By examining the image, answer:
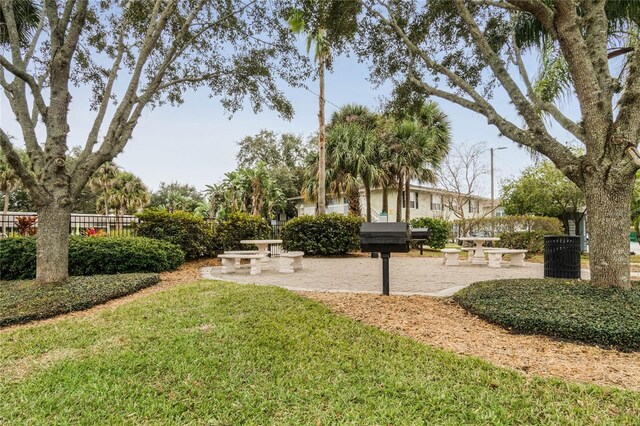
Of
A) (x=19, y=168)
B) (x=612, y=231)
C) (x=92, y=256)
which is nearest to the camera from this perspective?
(x=612, y=231)

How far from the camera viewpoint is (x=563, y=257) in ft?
23.6

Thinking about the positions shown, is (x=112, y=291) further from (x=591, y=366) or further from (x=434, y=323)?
(x=591, y=366)

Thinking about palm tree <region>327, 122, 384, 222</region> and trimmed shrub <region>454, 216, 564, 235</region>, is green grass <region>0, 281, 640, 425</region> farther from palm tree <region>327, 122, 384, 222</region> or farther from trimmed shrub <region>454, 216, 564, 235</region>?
palm tree <region>327, 122, 384, 222</region>

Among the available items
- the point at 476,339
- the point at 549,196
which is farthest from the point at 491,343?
the point at 549,196

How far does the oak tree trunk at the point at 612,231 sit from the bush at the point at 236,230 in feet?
32.2

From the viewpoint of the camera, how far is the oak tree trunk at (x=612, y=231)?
4.93 m

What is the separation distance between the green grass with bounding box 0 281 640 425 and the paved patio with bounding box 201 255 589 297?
299cm

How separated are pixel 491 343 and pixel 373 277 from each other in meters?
4.89

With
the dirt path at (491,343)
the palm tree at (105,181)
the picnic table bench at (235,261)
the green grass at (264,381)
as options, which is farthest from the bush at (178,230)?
the palm tree at (105,181)

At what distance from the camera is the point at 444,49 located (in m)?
8.77

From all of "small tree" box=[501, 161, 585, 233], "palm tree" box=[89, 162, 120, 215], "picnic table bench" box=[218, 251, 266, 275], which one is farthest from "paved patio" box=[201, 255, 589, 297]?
"palm tree" box=[89, 162, 120, 215]

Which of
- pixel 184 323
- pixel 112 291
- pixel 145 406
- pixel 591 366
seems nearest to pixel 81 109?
pixel 112 291

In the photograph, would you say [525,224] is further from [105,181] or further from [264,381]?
[105,181]

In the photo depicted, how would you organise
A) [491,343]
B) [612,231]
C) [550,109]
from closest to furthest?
[491,343] → [612,231] → [550,109]
